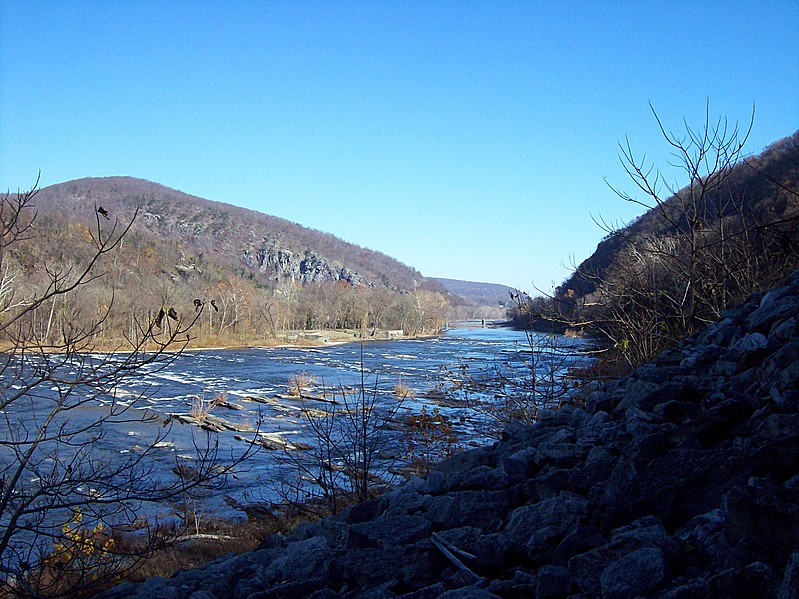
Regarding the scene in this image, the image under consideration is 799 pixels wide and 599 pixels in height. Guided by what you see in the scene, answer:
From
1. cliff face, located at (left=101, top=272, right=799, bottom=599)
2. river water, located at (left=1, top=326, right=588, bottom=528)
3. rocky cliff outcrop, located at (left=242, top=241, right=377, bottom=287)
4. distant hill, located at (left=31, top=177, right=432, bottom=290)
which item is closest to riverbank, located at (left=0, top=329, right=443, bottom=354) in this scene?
river water, located at (left=1, top=326, right=588, bottom=528)

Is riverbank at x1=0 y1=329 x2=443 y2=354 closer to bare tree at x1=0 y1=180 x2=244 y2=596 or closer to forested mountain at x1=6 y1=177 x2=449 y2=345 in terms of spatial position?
forested mountain at x1=6 y1=177 x2=449 y2=345

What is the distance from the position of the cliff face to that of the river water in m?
1.43

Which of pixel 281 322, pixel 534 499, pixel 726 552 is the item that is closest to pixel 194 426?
pixel 534 499

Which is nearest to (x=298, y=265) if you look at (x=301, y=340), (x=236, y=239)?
(x=236, y=239)

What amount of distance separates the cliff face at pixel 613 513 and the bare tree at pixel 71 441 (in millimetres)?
809

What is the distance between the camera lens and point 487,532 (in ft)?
10.1

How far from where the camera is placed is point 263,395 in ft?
83.5

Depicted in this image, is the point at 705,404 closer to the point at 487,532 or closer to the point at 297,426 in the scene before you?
the point at 487,532

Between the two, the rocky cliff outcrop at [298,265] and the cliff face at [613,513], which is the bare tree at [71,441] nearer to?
the cliff face at [613,513]

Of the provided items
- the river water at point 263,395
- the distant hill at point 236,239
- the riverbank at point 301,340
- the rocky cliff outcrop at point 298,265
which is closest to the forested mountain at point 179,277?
the rocky cliff outcrop at point 298,265

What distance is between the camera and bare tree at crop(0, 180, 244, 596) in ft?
12.6

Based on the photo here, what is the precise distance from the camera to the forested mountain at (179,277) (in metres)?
4.26

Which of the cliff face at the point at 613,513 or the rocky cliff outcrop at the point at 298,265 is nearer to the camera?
the cliff face at the point at 613,513

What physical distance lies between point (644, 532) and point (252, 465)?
1292 cm
